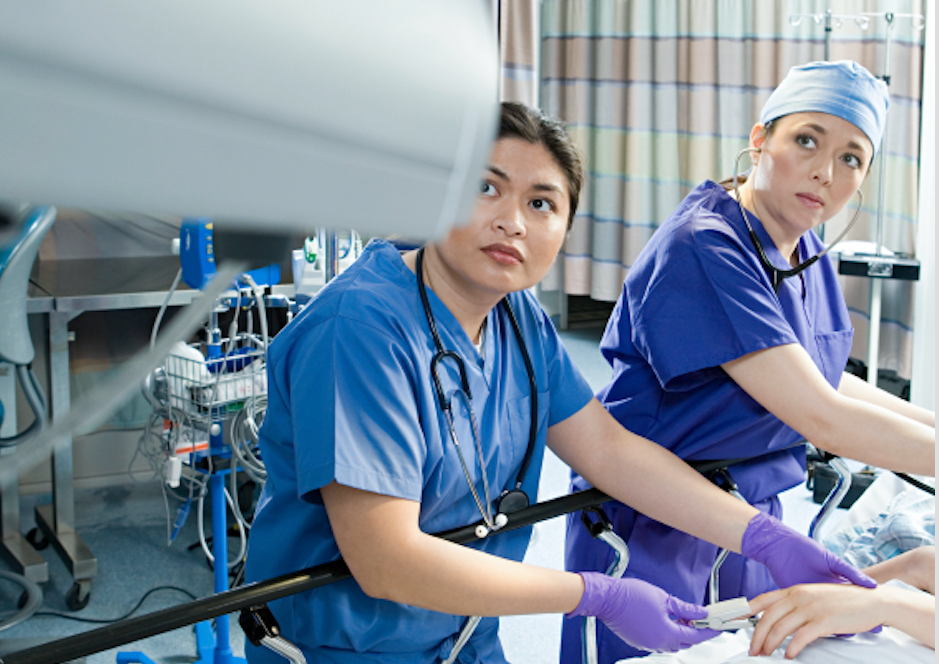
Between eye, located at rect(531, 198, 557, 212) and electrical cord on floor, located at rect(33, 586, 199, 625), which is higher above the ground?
eye, located at rect(531, 198, 557, 212)

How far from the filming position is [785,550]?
1349 mm

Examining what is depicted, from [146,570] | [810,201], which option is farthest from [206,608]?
[146,570]

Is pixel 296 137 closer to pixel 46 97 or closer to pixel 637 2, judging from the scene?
pixel 46 97

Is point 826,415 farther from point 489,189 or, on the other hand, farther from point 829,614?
point 489,189

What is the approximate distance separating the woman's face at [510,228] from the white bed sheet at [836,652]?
58 centimetres

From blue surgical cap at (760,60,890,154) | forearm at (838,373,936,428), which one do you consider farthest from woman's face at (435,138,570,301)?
forearm at (838,373,936,428)

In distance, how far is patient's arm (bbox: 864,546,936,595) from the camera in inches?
58.1

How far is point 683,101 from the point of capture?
462 centimetres

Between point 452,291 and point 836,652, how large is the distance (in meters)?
0.76

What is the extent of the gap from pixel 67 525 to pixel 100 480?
61cm

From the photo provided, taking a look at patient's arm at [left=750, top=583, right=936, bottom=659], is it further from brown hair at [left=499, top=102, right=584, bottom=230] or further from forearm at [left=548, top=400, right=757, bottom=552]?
brown hair at [left=499, top=102, right=584, bottom=230]

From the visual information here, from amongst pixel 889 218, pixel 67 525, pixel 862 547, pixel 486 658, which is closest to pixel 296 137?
pixel 486 658

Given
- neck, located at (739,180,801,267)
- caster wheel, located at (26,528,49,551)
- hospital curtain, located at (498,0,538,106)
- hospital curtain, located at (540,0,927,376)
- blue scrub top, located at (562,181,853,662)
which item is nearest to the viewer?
blue scrub top, located at (562,181,853,662)

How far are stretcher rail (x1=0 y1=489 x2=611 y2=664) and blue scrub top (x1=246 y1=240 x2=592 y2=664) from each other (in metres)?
0.05
